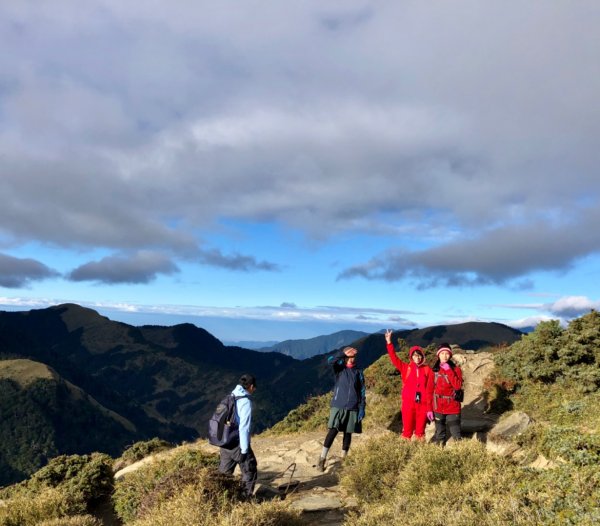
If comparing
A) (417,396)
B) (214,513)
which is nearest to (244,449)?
(214,513)

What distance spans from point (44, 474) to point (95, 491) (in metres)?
1.82

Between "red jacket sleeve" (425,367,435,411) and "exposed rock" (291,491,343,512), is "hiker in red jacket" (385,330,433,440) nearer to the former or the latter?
"red jacket sleeve" (425,367,435,411)

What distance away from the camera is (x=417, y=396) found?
980 cm

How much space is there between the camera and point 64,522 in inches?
275

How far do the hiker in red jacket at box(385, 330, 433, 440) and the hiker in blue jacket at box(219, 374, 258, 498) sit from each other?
12.3 feet

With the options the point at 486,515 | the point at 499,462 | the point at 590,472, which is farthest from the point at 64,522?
the point at 590,472

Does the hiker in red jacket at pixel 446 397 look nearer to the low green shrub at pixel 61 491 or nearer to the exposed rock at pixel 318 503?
the exposed rock at pixel 318 503

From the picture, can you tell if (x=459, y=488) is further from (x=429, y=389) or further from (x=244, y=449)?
(x=429, y=389)

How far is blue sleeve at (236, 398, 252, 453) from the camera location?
7.33m

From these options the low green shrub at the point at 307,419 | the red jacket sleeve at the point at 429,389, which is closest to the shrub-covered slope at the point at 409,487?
the red jacket sleeve at the point at 429,389

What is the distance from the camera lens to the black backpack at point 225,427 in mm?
7500

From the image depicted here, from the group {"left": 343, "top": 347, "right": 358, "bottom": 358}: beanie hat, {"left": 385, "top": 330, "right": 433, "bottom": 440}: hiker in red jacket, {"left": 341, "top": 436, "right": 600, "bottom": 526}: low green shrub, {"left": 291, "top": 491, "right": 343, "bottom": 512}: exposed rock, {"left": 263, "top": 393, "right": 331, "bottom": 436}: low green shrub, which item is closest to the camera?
{"left": 341, "top": 436, "right": 600, "bottom": 526}: low green shrub

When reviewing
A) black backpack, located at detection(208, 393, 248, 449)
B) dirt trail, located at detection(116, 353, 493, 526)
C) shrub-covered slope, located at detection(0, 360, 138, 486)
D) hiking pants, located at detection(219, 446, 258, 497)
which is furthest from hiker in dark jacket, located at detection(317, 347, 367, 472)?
shrub-covered slope, located at detection(0, 360, 138, 486)

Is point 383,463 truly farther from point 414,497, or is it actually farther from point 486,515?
point 486,515
